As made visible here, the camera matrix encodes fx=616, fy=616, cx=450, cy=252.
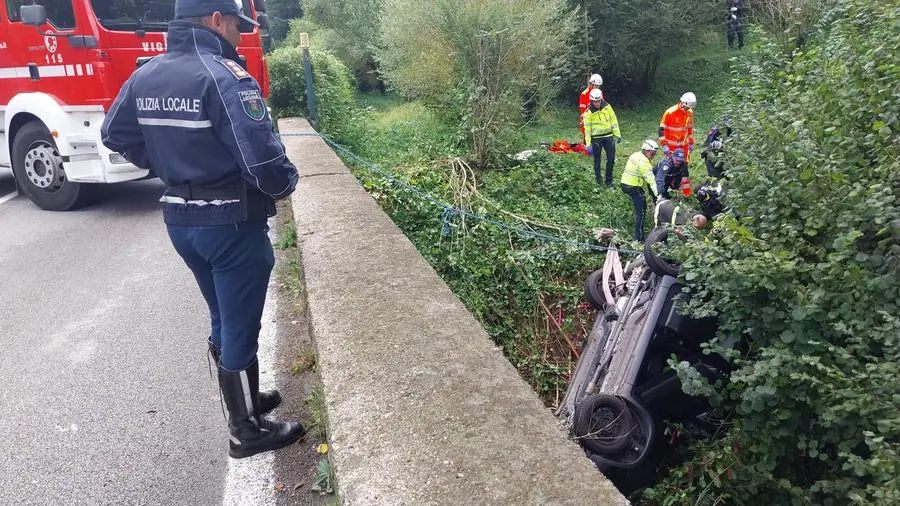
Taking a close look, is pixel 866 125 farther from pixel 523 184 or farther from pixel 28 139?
pixel 28 139

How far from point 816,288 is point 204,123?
264 cm

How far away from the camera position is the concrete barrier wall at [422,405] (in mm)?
2076

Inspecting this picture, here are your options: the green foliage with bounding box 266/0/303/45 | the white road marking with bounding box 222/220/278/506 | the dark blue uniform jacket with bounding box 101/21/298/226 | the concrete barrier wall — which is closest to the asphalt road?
the white road marking with bounding box 222/220/278/506

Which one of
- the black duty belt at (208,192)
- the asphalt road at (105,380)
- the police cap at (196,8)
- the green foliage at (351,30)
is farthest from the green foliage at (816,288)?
the green foliage at (351,30)

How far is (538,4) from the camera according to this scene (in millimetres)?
12570

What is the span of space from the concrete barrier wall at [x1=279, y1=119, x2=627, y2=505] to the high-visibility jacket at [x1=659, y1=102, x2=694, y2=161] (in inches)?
293

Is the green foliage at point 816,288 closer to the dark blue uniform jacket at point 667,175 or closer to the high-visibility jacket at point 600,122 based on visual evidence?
the dark blue uniform jacket at point 667,175

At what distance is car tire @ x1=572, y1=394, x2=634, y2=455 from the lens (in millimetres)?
3346

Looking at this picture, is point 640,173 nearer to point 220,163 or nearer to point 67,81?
point 220,163

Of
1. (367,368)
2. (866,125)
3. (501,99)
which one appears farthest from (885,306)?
(501,99)

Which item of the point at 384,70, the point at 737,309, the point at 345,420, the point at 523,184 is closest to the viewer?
the point at 345,420

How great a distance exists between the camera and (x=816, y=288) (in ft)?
8.06

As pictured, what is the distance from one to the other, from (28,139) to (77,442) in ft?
20.5

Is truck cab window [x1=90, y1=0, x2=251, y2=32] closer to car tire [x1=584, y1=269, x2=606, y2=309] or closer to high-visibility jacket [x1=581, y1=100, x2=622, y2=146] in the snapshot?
car tire [x1=584, y1=269, x2=606, y2=309]
